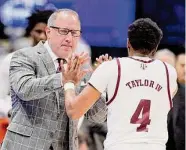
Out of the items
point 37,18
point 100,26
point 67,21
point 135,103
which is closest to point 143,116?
point 135,103

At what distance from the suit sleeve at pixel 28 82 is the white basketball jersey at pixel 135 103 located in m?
0.37

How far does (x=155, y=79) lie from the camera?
3.02 m

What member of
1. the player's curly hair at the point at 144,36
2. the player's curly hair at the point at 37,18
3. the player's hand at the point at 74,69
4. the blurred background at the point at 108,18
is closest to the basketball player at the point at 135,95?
the player's curly hair at the point at 144,36

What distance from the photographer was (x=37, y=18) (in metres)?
5.15

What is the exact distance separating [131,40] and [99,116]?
0.66 meters

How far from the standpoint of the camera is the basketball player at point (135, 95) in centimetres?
295

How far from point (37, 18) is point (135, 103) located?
2376 mm

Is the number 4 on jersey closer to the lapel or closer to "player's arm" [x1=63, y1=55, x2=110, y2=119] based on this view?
"player's arm" [x1=63, y1=55, x2=110, y2=119]

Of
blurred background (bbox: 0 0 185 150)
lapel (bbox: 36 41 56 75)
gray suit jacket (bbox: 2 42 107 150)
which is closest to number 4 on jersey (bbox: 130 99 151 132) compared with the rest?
gray suit jacket (bbox: 2 42 107 150)

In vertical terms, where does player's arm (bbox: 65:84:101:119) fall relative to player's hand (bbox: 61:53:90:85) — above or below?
below

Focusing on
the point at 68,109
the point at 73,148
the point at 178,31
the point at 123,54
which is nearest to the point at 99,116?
the point at 73,148

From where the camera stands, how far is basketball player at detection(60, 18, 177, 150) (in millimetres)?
2951

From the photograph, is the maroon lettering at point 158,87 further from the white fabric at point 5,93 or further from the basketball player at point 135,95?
the white fabric at point 5,93

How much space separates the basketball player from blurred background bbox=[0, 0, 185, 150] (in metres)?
1.98
